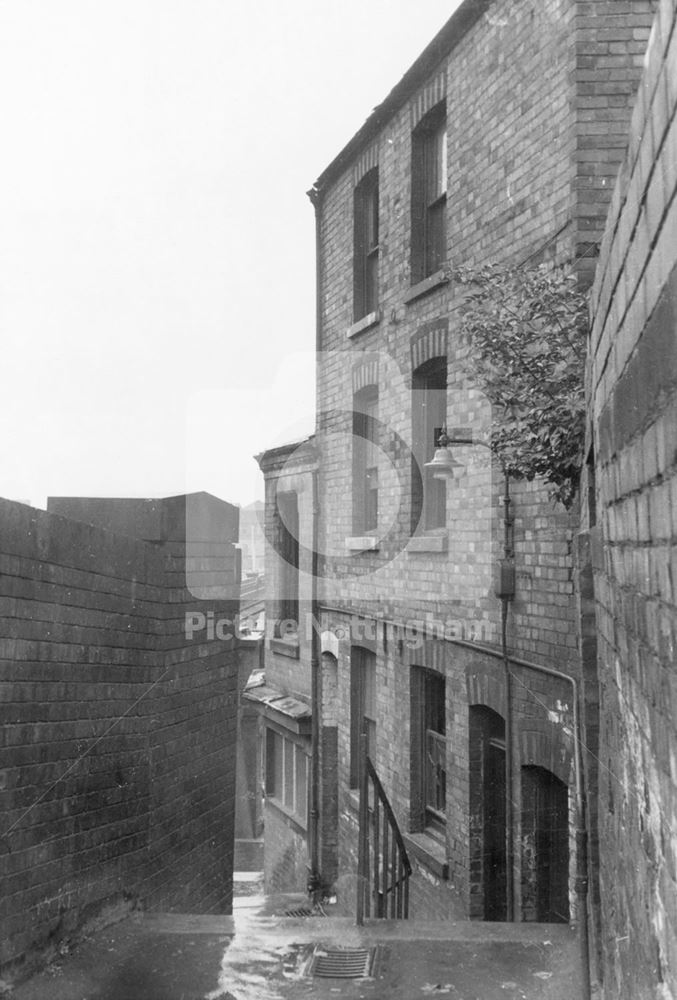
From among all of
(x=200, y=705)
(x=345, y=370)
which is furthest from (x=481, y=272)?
(x=345, y=370)

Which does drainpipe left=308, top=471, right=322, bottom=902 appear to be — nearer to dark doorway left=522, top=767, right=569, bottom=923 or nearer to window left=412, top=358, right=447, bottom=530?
window left=412, top=358, right=447, bottom=530

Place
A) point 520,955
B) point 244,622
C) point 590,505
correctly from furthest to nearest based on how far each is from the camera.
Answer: point 244,622, point 520,955, point 590,505

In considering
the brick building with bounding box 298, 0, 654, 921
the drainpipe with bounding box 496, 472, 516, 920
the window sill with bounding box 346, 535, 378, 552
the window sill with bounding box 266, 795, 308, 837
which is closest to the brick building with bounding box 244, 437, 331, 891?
the window sill with bounding box 266, 795, 308, 837

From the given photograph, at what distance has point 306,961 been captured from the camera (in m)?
6.14

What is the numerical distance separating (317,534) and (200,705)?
6632mm

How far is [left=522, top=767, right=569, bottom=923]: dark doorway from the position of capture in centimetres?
852

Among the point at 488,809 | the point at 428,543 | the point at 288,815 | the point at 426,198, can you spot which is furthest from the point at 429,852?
the point at 426,198

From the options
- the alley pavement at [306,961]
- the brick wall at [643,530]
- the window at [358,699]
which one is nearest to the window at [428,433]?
the window at [358,699]

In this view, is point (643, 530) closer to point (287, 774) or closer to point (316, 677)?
point (316, 677)

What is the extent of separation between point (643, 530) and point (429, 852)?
27.5 feet

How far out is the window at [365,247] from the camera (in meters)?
13.2

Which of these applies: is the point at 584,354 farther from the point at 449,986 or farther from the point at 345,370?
the point at 345,370

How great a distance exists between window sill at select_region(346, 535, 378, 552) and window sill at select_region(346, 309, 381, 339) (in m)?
2.50

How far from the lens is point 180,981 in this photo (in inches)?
225
